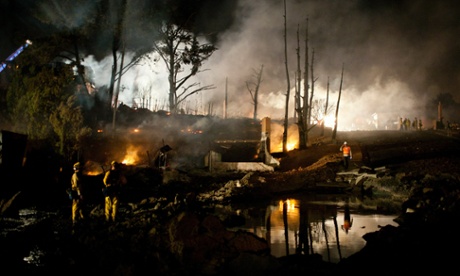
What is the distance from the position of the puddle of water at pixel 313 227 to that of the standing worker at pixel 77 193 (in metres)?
5.25

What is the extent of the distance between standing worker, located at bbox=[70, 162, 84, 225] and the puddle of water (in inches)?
207

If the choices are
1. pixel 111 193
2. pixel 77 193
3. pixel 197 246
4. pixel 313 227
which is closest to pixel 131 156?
pixel 77 193

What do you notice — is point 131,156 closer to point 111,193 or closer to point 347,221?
point 111,193

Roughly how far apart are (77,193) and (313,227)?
7.39 meters

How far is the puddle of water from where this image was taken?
25.7ft

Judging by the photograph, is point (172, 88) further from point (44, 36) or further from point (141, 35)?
point (44, 36)

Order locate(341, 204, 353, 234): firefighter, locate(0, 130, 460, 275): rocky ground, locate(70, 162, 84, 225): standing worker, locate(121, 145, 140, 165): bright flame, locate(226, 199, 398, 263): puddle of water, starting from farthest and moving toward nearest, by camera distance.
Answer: locate(121, 145, 140, 165): bright flame
locate(70, 162, 84, 225): standing worker
locate(341, 204, 353, 234): firefighter
locate(226, 199, 398, 263): puddle of water
locate(0, 130, 460, 275): rocky ground

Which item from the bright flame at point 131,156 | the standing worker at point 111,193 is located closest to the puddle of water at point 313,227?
the standing worker at point 111,193

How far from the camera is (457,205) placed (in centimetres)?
751

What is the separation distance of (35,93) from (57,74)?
289cm

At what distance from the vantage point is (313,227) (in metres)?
9.74

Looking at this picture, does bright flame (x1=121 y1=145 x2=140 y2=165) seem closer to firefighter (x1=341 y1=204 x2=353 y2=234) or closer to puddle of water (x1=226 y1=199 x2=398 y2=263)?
puddle of water (x1=226 y1=199 x2=398 y2=263)

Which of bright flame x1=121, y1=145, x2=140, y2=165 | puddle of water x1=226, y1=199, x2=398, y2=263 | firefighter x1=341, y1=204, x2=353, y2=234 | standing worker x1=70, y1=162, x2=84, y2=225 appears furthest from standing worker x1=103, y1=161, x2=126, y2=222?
bright flame x1=121, y1=145, x2=140, y2=165

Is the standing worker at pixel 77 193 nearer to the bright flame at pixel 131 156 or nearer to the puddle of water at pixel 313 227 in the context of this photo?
the puddle of water at pixel 313 227
